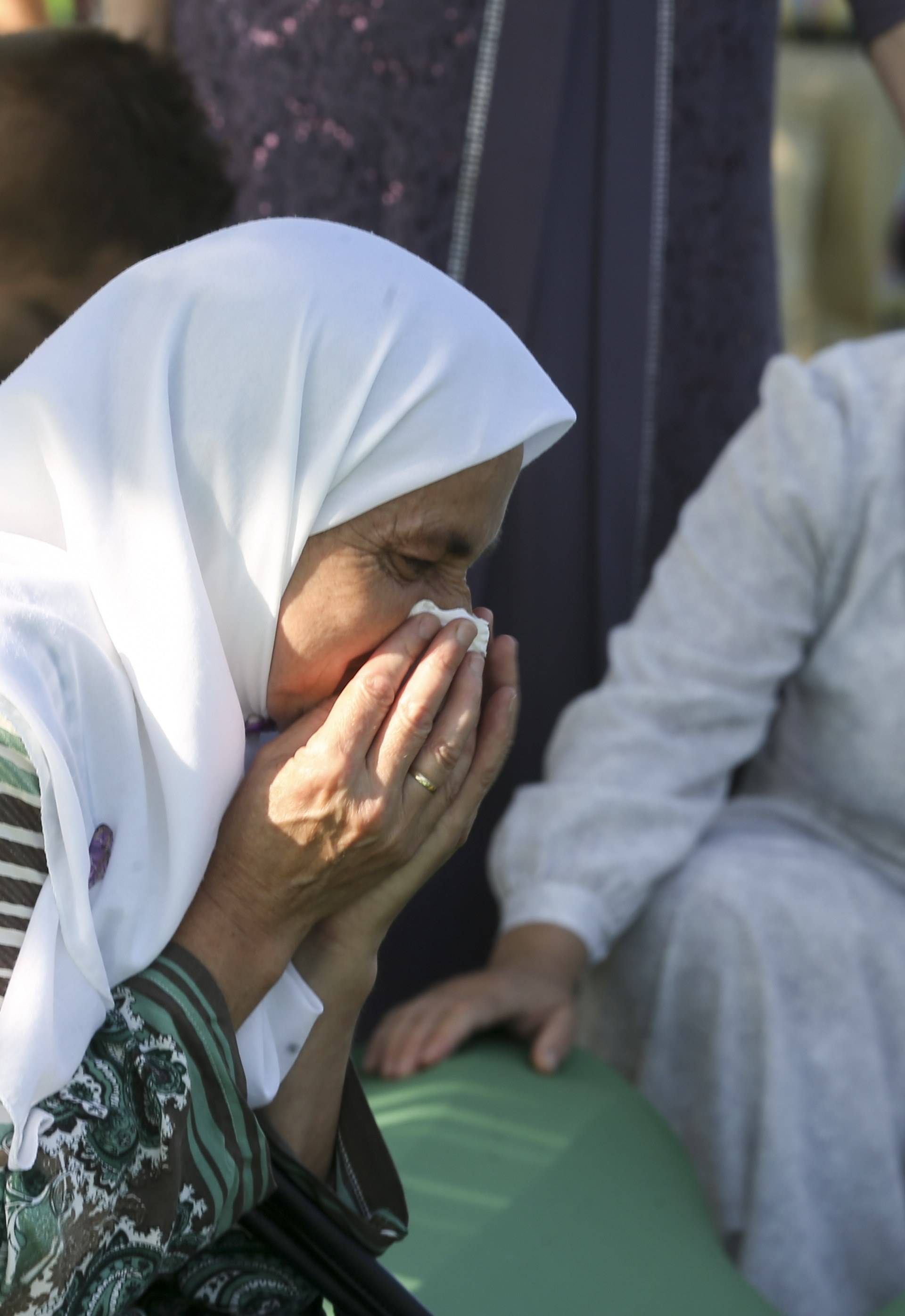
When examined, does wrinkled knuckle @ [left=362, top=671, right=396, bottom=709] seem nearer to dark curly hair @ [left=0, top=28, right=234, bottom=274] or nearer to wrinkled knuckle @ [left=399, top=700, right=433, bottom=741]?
wrinkled knuckle @ [left=399, top=700, right=433, bottom=741]

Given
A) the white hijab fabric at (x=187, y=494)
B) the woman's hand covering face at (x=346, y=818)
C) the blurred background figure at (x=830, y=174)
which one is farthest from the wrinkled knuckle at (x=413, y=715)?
the blurred background figure at (x=830, y=174)

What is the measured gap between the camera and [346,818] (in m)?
1.23

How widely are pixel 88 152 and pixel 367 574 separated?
3.12 feet

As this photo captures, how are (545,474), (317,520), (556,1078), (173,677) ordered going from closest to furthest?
(173,677) → (317,520) → (556,1078) → (545,474)

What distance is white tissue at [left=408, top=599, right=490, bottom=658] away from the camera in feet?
4.36

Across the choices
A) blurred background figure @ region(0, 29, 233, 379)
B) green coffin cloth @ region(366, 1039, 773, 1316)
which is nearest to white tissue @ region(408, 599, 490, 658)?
green coffin cloth @ region(366, 1039, 773, 1316)

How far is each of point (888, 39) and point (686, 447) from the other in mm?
738

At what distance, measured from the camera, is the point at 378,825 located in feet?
4.09

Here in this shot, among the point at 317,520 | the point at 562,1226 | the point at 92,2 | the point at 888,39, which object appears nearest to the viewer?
the point at 317,520

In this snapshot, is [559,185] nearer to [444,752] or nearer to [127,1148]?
[444,752]

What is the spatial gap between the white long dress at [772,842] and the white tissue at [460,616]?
0.85 metres

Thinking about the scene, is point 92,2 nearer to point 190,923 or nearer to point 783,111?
point 190,923

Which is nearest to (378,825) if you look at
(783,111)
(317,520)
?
(317,520)

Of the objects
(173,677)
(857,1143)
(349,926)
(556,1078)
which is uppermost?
(173,677)
